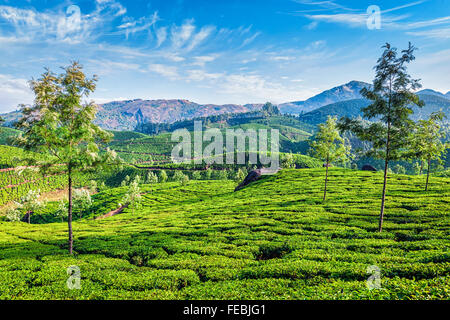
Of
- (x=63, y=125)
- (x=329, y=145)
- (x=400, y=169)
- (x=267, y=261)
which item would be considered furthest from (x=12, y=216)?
(x=400, y=169)

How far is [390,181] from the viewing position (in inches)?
1843

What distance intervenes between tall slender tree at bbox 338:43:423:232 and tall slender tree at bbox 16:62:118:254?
23.7m

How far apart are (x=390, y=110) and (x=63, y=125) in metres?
28.6

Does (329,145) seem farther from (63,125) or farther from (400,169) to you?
(400,169)

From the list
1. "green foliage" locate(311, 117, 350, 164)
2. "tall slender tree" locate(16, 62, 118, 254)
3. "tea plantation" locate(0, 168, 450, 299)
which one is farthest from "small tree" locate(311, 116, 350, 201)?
"tall slender tree" locate(16, 62, 118, 254)

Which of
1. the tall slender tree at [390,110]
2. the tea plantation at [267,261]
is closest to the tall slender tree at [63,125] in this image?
the tea plantation at [267,261]

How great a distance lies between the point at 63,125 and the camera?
56.6 feet

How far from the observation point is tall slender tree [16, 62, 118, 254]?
627 inches

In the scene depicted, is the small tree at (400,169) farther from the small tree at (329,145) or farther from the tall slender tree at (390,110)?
the tall slender tree at (390,110)

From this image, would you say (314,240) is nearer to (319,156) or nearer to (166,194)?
(319,156)

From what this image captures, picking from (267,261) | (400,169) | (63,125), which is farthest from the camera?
(400,169)

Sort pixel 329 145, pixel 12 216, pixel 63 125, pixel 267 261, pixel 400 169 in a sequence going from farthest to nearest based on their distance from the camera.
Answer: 1. pixel 400 169
2. pixel 12 216
3. pixel 329 145
4. pixel 63 125
5. pixel 267 261
